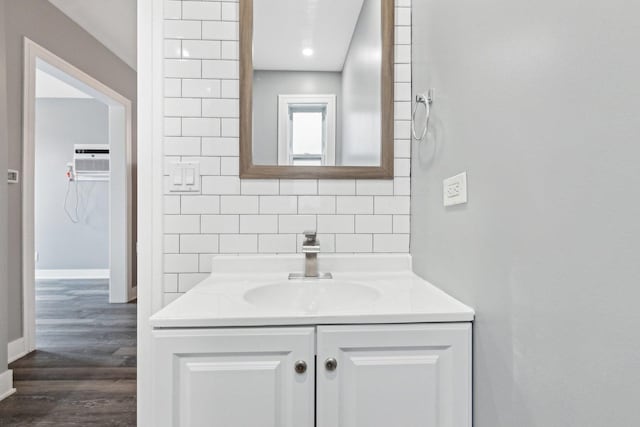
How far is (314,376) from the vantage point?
2.72ft

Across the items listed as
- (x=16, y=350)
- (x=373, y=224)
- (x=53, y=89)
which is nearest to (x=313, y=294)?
(x=373, y=224)

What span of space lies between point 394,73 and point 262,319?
1.07 meters

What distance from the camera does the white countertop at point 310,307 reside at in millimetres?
826

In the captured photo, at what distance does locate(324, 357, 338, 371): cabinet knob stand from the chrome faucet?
467 mm

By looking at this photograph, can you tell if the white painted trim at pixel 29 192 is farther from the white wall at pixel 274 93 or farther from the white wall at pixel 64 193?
the white wall at pixel 64 193

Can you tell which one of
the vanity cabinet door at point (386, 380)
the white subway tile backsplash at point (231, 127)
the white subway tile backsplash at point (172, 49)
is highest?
the white subway tile backsplash at point (172, 49)

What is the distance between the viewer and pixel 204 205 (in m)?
1.35

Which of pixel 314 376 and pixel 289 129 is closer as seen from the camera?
pixel 314 376

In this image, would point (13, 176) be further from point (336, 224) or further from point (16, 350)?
point (336, 224)

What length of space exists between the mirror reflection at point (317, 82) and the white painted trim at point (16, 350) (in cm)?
233

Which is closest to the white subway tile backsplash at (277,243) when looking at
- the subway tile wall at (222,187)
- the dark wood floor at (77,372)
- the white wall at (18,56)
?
the subway tile wall at (222,187)

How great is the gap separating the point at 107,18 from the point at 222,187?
9.09 feet

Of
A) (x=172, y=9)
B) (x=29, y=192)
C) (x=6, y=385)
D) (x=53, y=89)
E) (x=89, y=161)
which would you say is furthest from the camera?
(x=89, y=161)

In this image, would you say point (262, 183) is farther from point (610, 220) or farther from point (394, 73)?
point (610, 220)
